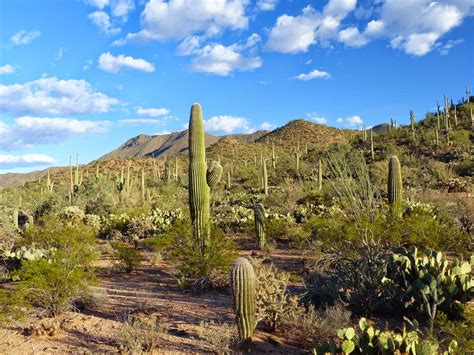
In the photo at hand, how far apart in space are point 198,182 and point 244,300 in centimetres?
559

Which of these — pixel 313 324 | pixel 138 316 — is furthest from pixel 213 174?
pixel 313 324

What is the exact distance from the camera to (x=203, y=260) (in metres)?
8.62

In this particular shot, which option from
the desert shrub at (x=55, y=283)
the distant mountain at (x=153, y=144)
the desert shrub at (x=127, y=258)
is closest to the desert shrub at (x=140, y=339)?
the desert shrub at (x=55, y=283)

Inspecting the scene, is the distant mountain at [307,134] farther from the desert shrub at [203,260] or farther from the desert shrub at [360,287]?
the desert shrub at [360,287]

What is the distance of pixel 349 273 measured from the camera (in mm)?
6836

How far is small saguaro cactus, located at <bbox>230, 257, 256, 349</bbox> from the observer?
17.6 ft

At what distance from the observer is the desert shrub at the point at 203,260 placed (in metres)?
8.54

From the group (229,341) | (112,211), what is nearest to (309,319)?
(229,341)

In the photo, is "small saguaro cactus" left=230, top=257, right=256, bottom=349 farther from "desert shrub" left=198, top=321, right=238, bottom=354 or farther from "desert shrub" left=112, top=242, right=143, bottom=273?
"desert shrub" left=112, top=242, right=143, bottom=273

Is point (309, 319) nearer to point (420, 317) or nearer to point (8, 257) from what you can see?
point (420, 317)

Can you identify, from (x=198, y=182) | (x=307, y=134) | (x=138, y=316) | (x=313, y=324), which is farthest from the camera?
(x=307, y=134)

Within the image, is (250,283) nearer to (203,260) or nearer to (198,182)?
(203,260)

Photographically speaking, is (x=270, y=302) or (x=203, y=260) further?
(x=203, y=260)

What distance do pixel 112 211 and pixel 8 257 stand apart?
37.9ft
